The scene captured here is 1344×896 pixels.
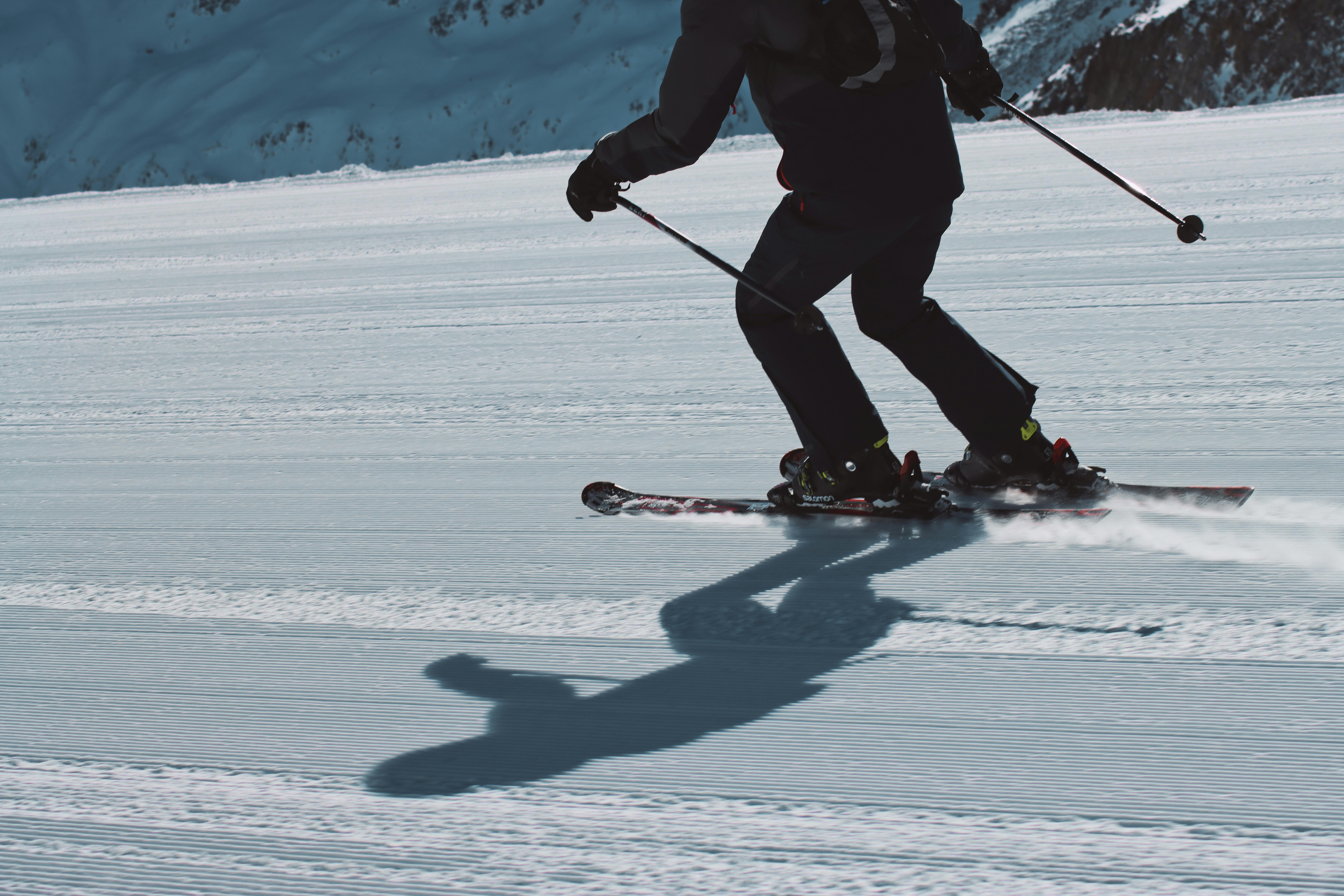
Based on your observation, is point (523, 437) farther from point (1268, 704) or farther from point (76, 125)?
point (76, 125)

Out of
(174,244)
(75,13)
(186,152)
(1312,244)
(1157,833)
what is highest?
(75,13)

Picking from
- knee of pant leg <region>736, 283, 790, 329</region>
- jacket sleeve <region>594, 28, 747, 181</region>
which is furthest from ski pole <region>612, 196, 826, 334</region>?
jacket sleeve <region>594, 28, 747, 181</region>

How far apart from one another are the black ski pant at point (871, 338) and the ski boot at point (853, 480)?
0.02 m

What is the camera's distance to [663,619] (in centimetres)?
240

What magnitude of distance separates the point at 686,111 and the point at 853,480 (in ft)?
3.00

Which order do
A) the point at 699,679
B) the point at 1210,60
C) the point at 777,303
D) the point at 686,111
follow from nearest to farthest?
the point at 699,679 < the point at 686,111 < the point at 777,303 < the point at 1210,60

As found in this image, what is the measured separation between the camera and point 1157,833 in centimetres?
159

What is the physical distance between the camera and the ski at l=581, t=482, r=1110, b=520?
8.93 ft

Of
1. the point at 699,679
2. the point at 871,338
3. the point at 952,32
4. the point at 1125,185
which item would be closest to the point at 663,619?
the point at 699,679

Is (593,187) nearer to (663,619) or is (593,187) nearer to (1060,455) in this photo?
(663,619)

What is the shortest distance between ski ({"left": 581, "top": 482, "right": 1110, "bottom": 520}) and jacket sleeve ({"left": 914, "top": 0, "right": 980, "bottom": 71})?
3.24 feet

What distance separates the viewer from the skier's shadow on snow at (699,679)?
6.32 feet

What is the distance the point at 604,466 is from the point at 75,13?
222 feet

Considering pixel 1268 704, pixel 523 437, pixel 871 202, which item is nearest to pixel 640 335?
pixel 523 437
